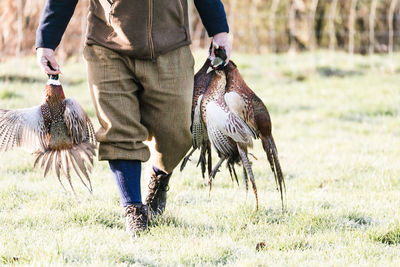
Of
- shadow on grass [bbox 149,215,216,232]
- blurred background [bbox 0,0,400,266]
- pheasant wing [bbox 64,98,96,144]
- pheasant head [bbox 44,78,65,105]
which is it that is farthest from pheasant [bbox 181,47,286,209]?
pheasant head [bbox 44,78,65,105]

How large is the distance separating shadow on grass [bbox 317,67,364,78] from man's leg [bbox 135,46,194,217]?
6591mm

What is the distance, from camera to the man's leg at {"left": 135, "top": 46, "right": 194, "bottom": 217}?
11.0ft

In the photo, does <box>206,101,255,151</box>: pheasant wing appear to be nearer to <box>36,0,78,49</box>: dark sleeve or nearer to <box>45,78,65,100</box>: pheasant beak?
<box>45,78,65,100</box>: pheasant beak

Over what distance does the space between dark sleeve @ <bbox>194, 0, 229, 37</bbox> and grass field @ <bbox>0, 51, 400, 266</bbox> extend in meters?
1.03

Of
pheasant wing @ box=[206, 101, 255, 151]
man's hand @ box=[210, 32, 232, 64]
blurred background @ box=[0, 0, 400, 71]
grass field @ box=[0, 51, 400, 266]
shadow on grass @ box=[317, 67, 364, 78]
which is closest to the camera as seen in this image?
grass field @ box=[0, 51, 400, 266]

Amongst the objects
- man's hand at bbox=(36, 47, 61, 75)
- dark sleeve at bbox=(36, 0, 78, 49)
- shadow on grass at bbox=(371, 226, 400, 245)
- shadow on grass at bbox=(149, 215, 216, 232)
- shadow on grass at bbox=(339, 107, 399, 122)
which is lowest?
shadow on grass at bbox=(339, 107, 399, 122)

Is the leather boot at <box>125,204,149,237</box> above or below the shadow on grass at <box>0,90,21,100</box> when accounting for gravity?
below

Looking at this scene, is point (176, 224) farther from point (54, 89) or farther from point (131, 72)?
point (54, 89)

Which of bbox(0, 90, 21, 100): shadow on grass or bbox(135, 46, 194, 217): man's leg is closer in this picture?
bbox(135, 46, 194, 217): man's leg

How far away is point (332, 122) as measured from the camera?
23.1 ft

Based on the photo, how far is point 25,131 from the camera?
3289 mm

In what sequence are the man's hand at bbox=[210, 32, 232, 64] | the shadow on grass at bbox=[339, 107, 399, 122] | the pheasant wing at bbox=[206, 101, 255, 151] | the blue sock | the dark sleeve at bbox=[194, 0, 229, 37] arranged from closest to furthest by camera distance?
the pheasant wing at bbox=[206, 101, 255, 151] → the blue sock → the man's hand at bbox=[210, 32, 232, 64] → the dark sleeve at bbox=[194, 0, 229, 37] → the shadow on grass at bbox=[339, 107, 399, 122]

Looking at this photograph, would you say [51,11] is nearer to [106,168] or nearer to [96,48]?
[96,48]

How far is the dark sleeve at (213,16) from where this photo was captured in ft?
11.8
